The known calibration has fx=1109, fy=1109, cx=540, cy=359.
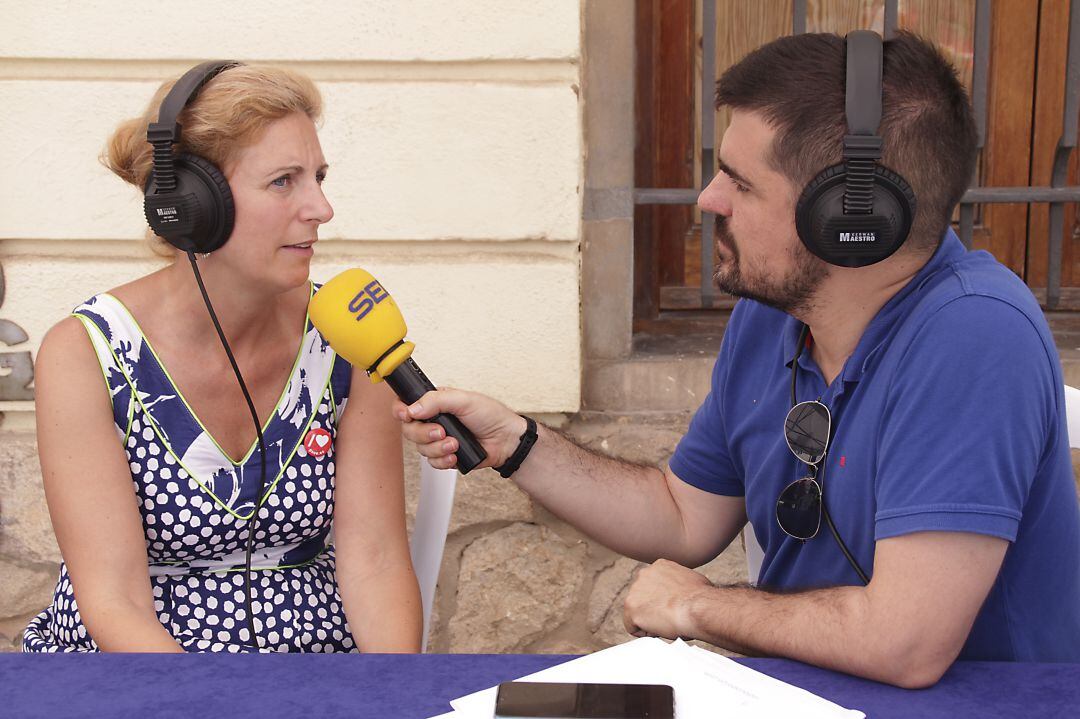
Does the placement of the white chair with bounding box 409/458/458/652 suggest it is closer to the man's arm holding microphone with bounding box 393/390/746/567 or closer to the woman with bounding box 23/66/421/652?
the woman with bounding box 23/66/421/652

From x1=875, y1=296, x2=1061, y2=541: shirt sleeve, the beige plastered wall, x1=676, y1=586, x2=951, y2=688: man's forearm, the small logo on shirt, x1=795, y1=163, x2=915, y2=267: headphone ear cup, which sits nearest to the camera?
x1=676, y1=586, x2=951, y2=688: man's forearm

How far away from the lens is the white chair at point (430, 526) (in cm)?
209

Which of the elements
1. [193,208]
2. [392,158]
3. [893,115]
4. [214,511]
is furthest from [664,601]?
[392,158]

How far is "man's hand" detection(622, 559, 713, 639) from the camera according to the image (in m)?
1.56

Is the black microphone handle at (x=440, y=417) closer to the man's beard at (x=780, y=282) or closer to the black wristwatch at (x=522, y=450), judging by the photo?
the black wristwatch at (x=522, y=450)

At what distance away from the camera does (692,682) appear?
121 centimetres

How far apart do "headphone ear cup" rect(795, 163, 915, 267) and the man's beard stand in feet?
0.31

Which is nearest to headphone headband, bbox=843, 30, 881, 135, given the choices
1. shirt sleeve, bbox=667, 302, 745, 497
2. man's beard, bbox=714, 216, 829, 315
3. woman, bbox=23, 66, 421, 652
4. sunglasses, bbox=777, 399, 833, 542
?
man's beard, bbox=714, 216, 829, 315

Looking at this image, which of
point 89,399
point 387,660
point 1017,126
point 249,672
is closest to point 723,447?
point 387,660

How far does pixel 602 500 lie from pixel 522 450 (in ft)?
0.55

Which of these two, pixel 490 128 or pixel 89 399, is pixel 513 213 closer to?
pixel 490 128

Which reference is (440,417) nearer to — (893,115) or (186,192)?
(186,192)

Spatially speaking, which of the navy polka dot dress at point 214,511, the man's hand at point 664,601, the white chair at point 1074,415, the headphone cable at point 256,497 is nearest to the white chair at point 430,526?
the navy polka dot dress at point 214,511

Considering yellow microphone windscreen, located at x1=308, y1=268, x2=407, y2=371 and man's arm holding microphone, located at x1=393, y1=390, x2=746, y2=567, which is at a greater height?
yellow microphone windscreen, located at x1=308, y1=268, x2=407, y2=371
